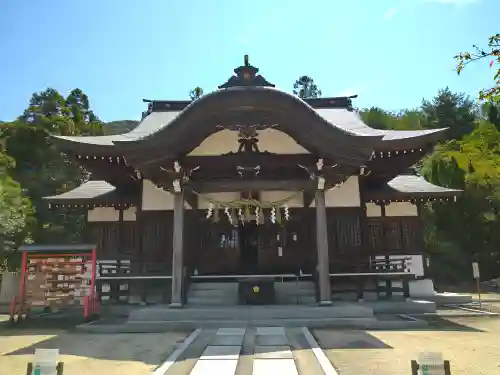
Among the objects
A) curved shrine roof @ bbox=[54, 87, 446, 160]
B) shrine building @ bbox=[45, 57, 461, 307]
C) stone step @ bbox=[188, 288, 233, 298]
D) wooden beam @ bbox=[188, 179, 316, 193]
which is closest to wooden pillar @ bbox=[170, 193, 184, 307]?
shrine building @ bbox=[45, 57, 461, 307]

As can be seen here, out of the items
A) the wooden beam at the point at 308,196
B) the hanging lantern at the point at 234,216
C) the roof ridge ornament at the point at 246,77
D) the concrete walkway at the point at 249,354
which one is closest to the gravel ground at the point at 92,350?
the concrete walkway at the point at 249,354

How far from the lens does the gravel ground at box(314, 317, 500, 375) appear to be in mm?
5434

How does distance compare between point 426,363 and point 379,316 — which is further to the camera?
point 379,316

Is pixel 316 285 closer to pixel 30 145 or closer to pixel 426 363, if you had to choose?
pixel 426 363

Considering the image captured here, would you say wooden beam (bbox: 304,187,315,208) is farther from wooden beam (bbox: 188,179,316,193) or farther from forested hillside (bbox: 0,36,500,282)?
forested hillside (bbox: 0,36,500,282)

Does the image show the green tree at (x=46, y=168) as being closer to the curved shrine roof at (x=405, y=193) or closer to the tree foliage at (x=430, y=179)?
the tree foliage at (x=430, y=179)

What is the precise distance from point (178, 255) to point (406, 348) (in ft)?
19.6

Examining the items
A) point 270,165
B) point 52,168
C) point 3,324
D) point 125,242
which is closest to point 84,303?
point 3,324

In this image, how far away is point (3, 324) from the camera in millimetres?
10648

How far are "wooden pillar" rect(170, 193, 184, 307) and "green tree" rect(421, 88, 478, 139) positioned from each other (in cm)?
3929

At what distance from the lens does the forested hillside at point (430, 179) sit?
23469 mm

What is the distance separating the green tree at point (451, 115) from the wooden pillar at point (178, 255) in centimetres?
3929

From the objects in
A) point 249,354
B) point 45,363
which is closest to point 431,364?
point 249,354

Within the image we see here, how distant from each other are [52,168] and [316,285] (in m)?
34.6
